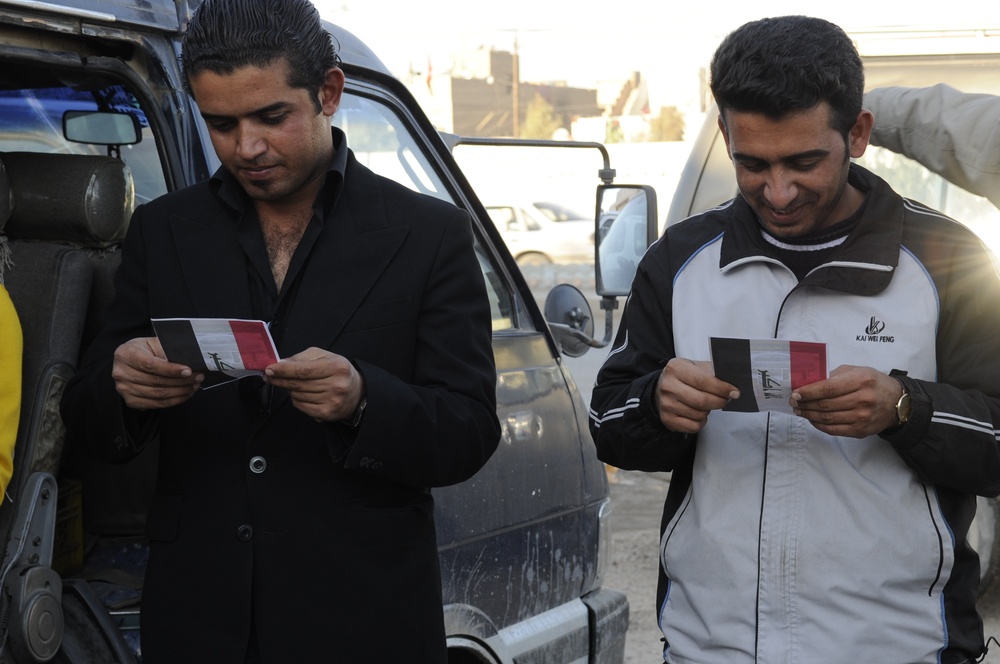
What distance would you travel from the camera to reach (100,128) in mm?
2861

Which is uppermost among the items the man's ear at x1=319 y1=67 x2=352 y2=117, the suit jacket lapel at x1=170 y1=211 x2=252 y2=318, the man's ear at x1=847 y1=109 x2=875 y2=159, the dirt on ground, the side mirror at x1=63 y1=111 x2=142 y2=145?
the man's ear at x1=319 y1=67 x2=352 y2=117

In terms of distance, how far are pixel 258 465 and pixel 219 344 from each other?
29cm

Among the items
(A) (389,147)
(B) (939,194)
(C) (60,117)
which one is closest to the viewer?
(C) (60,117)

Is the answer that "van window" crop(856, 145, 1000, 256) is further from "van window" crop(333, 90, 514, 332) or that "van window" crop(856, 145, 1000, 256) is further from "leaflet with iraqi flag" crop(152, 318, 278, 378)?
"leaflet with iraqi flag" crop(152, 318, 278, 378)

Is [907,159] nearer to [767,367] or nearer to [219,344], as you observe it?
[767,367]

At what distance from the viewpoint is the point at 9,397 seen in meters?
2.38

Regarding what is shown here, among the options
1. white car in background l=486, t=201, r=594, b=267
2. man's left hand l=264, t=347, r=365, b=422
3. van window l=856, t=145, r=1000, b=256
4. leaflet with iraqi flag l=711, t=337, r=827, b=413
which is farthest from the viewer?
white car in background l=486, t=201, r=594, b=267

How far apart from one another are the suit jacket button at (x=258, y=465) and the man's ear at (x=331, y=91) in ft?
2.14

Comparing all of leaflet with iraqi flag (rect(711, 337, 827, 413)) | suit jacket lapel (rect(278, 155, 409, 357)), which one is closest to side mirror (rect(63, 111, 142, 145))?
suit jacket lapel (rect(278, 155, 409, 357))

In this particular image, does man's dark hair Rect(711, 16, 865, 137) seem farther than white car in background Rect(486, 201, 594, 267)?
No

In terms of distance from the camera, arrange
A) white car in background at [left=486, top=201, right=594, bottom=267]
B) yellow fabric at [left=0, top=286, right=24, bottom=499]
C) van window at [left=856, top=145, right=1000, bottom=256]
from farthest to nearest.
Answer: white car in background at [left=486, top=201, right=594, bottom=267]
van window at [left=856, top=145, right=1000, bottom=256]
yellow fabric at [left=0, top=286, right=24, bottom=499]

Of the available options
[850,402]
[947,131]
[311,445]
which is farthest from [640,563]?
[850,402]

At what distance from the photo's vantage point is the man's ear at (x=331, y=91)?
2.37 m

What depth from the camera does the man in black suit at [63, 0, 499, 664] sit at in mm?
2189
